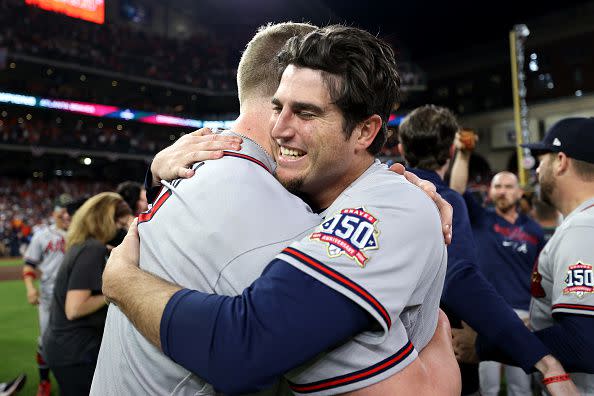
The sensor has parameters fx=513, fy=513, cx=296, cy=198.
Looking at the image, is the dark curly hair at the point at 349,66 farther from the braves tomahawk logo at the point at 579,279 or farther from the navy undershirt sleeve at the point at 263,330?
the braves tomahawk logo at the point at 579,279

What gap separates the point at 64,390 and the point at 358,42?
11.2 feet

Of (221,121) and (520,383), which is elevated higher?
(221,121)

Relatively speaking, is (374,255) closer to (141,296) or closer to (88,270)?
(141,296)

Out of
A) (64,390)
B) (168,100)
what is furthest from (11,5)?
(64,390)

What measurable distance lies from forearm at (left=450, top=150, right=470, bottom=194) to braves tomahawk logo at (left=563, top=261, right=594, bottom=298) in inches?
57.5

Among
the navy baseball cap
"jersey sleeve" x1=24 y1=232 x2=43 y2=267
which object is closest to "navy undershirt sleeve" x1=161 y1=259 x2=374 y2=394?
the navy baseball cap

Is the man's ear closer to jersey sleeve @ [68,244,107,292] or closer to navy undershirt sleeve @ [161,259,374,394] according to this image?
navy undershirt sleeve @ [161,259,374,394]

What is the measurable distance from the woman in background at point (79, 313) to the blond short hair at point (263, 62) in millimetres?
2482

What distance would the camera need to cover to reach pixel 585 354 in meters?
2.29

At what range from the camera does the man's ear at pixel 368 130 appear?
1611mm

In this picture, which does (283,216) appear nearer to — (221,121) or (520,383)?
(520,383)

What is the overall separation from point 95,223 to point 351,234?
3158 mm

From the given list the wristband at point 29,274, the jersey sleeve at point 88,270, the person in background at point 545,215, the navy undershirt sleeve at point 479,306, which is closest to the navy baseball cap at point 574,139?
the navy undershirt sleeve at point 479,306

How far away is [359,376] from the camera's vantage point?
50.6 inches
